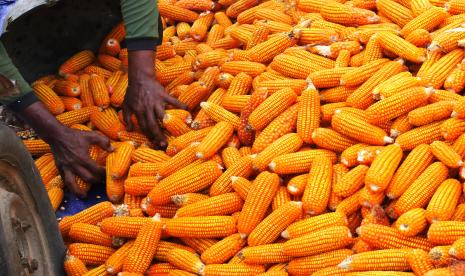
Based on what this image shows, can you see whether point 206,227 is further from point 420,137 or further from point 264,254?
point 420,137

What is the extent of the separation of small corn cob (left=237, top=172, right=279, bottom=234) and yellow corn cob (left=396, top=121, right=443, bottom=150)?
658mm

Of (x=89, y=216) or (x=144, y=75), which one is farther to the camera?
(x=144, y=75)

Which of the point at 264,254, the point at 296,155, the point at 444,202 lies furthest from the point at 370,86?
the point at 264,254

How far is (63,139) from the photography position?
388 cm

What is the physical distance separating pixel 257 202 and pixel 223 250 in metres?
0.29

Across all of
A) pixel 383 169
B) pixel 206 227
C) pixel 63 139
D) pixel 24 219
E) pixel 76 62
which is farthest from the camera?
pixel 76 62

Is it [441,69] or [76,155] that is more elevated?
[441,69]

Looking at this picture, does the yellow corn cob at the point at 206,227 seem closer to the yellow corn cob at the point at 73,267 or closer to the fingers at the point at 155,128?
the yellow corn cob at the point at 73,267

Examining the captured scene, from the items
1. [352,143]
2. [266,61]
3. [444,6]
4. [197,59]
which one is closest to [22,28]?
[197,59]

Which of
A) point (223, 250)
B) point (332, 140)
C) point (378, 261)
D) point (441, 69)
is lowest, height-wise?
point (223, 250)

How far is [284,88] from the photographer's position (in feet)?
12.4

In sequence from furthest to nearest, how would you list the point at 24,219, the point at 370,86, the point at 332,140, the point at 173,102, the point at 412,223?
the point at 173,102 → the point at 370,86 → the point at 332,140 → the point at 24,219 → the point at 412,223

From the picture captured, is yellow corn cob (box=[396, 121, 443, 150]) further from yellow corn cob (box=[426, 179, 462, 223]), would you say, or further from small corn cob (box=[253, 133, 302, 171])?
small corn cob (box=[253, 133, 302, 171])

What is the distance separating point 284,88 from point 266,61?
565 mm
